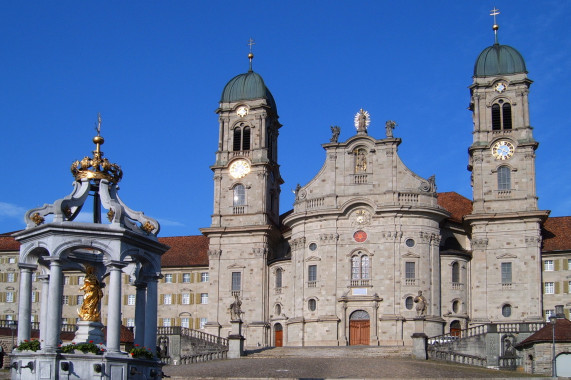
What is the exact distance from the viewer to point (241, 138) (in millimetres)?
77812

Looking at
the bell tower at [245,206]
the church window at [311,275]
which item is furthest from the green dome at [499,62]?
the church window at [311,275]

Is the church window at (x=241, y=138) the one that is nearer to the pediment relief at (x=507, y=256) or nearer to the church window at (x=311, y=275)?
the church window at (x=311, y=275)

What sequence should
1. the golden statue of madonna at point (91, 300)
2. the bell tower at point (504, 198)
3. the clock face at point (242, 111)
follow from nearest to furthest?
the golden statue of madonna at point (91, 300) < the bell tower at point (504, 198) < the clock face at point (242, 111)

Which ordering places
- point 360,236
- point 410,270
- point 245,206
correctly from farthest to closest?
point 245,206 < point 360,236 < point 410,270

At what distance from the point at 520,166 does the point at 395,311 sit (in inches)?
571

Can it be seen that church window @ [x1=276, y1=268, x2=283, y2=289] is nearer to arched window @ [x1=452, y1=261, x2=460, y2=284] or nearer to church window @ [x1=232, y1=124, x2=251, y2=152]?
church window @ [x1=232, y1=124, x2=251, y2=152]

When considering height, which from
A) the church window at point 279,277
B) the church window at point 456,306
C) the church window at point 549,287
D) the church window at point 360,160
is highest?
the church window at point 360,160

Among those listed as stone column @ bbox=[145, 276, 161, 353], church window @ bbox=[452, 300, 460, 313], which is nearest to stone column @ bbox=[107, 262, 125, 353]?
stone column @ bbox=[145, 276, 161, 353]

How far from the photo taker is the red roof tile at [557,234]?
71.6 m

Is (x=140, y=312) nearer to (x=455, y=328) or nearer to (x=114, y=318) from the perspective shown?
(x=114, y=318)

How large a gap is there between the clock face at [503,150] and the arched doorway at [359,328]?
51.4 feet

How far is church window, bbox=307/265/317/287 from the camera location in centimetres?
7078

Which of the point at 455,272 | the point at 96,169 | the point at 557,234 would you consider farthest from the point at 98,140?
the point at 557,234

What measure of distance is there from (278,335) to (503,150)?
22254mm
